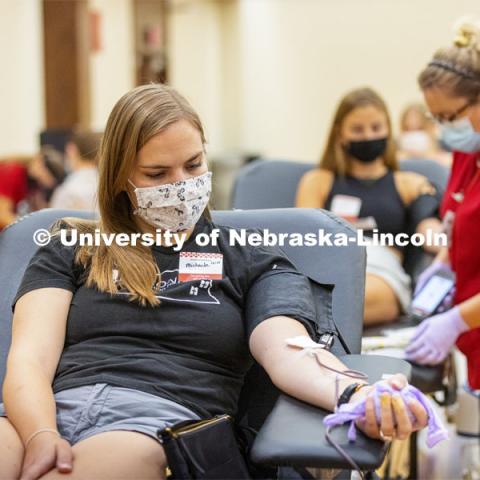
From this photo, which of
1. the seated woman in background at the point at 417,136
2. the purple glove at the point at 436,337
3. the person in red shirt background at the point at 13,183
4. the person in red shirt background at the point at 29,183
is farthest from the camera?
the person in red shirt background at the point at 13,183

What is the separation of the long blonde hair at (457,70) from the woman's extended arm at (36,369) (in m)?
A: 1.12

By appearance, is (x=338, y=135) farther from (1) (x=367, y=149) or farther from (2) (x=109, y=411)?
(2) (x=109, y=411)

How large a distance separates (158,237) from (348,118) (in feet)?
4.99

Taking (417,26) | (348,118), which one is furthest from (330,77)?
(348,118)

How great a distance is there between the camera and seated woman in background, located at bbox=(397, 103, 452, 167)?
5.16 metres

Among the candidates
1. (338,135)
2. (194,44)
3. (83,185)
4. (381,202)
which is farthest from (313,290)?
(194,44)

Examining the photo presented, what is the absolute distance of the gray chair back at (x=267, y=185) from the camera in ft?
10.0

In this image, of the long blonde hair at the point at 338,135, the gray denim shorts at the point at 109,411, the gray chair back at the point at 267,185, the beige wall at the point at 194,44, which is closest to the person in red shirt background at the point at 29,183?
the gray chair back at the point at 267,185

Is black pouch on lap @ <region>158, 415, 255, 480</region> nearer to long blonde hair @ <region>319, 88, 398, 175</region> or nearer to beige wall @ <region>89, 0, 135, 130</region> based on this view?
long blonde hair @ <region>319, 88, 398, 175</region>

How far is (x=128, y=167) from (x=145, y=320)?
0.31 metres

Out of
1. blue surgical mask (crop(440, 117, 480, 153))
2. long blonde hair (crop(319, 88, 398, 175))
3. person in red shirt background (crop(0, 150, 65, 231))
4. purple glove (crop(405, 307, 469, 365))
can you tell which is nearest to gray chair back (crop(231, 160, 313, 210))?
long blonde hair (crop(319, 88, 398, 175))

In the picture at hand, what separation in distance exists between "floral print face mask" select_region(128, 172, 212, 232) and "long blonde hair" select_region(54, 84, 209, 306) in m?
0.06

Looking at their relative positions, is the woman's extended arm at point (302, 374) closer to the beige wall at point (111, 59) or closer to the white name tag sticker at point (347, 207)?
the white name tag sticker at point (347, 207)

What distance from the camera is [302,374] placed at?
1478 millimetres
